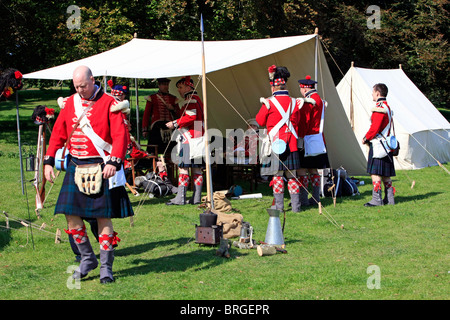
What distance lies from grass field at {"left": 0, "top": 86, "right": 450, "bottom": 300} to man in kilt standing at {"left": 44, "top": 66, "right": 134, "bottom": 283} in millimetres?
313

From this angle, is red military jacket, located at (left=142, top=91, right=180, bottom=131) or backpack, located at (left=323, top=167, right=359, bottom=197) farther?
red military jacket, located at (left=142, top=91, right=180, bottom=131)

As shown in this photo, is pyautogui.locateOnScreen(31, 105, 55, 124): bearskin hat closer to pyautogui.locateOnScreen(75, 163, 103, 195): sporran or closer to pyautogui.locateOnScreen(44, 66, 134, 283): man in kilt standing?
pyautogui.locateOnScreen(44, 66, 134, 283): man in kilt standing

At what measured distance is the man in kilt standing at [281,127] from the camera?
736cm

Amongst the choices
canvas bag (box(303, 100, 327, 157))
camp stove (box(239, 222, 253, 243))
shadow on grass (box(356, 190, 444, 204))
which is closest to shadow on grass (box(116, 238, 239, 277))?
camp stove (box(239, 222, 253, 243))

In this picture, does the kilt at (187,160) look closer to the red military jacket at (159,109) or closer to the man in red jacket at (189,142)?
the man in red jacket at (189,142)

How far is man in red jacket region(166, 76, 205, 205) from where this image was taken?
327 inches

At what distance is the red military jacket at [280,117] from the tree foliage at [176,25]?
7152 millimetres

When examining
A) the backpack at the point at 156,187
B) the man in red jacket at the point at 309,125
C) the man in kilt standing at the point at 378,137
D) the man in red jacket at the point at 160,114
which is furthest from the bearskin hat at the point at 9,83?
the man in kilt standing at the point at 378,137

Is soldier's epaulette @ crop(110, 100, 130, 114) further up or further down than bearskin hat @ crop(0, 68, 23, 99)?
further down

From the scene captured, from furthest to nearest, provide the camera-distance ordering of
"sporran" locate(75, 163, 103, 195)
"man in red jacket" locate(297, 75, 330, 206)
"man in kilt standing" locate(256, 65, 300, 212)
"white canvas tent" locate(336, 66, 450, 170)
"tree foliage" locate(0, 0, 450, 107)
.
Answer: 1. "tree foliage" locate(0, 0, 450, 107)
2. "white canvas tent" locate(336, 66, 450, 170)
3. "man in red jacket" locate(297, 75, 330, 206)
4. "man in kilt standing" locate(256, 65, 300, 212)
5. "sporran" locate(75, 163, 103, 195)

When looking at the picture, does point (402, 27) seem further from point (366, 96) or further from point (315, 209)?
point (315, 209)

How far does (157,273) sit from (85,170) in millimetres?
1031

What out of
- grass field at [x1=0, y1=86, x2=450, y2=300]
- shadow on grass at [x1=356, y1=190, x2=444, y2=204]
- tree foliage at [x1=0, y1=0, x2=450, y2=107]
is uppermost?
tree foliage at [x1=0, y1=0, x2=450, y2=107]

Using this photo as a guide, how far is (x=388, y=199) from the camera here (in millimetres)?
8172
